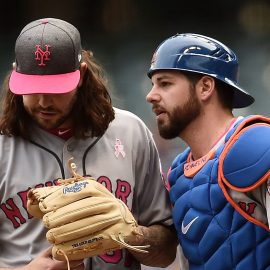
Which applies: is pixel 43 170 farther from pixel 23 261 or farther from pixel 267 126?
pixel 267 126

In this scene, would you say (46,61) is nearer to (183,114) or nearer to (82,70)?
(82,70)

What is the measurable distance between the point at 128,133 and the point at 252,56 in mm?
4338

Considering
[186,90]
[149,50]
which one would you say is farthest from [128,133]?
[149,50]

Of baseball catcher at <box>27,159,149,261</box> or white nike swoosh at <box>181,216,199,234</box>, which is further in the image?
white nike swoosh at <box>181,216,199,234</box>

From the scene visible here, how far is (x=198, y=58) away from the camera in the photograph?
276 centimetres

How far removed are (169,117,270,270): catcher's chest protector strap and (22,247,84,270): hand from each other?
1.25 ft

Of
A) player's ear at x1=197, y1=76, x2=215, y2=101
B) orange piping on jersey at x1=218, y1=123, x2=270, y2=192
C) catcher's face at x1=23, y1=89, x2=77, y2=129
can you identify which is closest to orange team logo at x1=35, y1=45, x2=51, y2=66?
catcher's face at x1=23, y1=89, x2=77, y2=129

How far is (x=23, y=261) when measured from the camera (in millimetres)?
2650

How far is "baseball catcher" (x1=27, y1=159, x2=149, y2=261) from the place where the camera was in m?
2.35

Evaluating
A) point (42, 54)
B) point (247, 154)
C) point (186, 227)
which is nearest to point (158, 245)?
point (186, 227)

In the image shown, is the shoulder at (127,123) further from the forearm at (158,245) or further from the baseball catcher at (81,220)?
the baseball catcher at (81,220)

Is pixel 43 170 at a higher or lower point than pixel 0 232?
higher

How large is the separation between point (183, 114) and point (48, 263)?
696mm

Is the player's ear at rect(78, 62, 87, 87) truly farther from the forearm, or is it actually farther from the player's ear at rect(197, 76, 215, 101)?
the forearm
